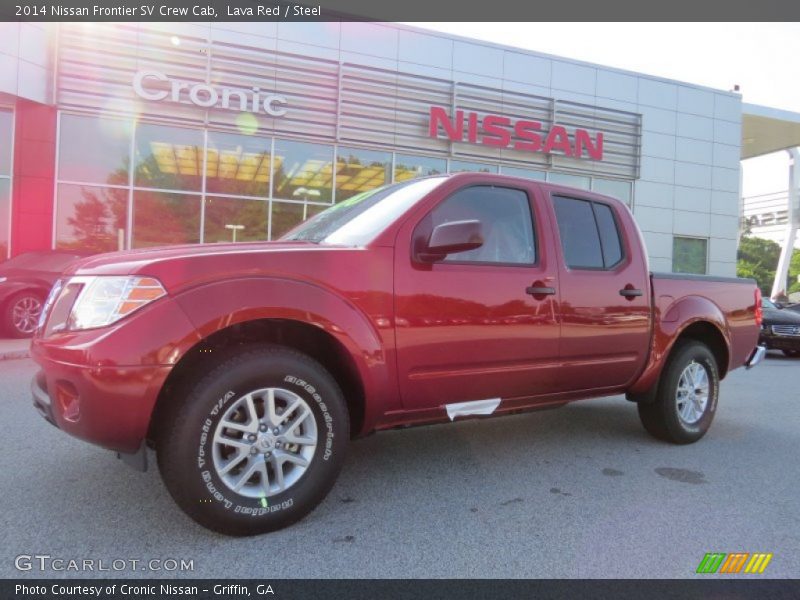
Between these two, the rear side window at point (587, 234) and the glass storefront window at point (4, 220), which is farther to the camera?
the glass storefront window at point (4, 220)

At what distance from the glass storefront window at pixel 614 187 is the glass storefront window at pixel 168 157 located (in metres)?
11.8

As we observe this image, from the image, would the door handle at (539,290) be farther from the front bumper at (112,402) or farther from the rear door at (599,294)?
the front bumper at (112,402)

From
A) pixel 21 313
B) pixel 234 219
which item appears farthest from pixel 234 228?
pixel 21 313

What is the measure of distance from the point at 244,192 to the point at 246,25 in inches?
161

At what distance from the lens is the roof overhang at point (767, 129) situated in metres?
21.6

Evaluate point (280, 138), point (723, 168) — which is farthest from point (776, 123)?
point (280, 138)

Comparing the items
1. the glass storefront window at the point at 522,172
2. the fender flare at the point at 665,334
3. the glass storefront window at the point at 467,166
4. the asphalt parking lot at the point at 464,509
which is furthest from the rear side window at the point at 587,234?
the glass storefront window at the point at 522,172

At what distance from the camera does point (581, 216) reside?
4.08 meters

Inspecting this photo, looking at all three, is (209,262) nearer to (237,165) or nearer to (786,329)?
(786,329)

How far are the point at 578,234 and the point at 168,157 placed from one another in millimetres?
12330

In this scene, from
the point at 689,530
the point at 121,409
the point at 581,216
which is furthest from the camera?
the point at 581,216

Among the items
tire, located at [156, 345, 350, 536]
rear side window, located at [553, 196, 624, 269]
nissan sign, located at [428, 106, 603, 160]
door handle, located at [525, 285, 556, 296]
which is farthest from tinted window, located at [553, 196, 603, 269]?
nissan sign, located at [428, 106, 603, 160]

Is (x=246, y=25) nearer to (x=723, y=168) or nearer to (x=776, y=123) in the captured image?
(x=723, y=168)

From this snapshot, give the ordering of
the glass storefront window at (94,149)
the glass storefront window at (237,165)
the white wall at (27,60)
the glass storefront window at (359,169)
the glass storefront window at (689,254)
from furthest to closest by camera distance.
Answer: the glass storefront window at (689,254) → the glass storefront window at (359,169) → the glass storefront window at (237,165) → the glass storefront window at (94,149) → the white wall at (27,60)
